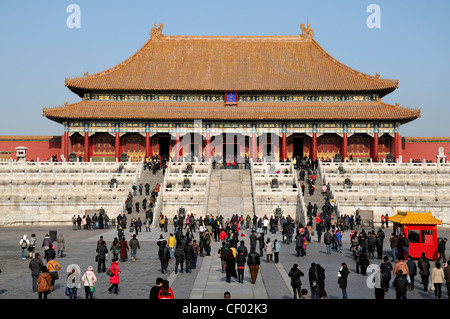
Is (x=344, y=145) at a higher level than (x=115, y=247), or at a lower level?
higher

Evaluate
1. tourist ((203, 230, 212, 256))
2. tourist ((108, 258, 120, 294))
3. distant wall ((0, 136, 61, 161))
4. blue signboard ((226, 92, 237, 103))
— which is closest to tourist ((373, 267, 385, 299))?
tourist ((108, 258, 120, 294))

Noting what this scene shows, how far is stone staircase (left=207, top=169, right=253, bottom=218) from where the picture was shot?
36531 mm

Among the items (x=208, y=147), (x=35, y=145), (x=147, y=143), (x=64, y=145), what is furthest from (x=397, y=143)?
(x=35, y=145)

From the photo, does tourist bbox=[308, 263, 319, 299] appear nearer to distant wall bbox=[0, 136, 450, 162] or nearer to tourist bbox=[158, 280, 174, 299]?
tourist bbox=[158, 280, 174, 299]

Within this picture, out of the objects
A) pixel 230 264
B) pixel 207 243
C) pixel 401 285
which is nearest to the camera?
pixel 401 285

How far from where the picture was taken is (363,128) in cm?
5888

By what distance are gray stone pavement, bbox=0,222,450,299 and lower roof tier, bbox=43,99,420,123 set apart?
31.6m

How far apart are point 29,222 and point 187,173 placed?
1181cm

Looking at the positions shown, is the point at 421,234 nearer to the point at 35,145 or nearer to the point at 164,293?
the point at 164,293

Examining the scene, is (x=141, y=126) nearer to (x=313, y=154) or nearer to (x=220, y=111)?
(x=220, y=111)

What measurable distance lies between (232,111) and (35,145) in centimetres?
2207

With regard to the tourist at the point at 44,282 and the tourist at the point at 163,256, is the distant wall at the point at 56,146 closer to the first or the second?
the tourist at the point at 163,256

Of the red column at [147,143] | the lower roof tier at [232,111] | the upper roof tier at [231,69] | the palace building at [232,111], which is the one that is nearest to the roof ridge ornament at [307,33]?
the upper roof tier at [231,69]

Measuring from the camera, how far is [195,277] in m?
19.0
